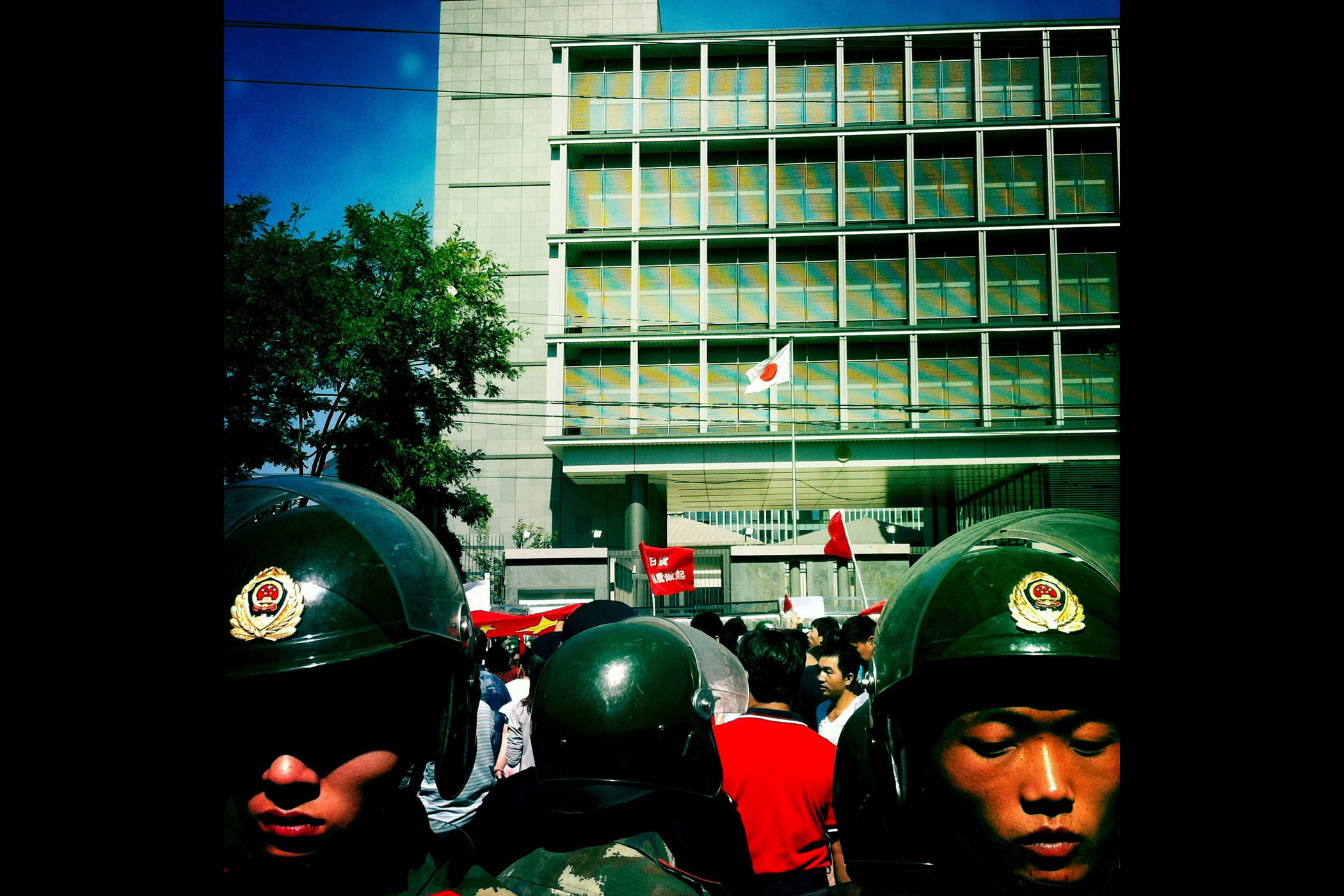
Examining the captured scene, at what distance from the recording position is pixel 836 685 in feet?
19.9

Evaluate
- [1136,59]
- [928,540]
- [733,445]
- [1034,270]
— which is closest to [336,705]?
[1136,59]

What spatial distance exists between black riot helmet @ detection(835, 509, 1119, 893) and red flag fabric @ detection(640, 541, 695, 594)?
46.3 ft

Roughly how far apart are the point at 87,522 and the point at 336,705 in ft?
3.40

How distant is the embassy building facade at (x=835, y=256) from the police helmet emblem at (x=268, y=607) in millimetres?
31539

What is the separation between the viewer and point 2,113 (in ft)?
2.40

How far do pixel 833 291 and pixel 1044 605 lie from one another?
34129 millimetres

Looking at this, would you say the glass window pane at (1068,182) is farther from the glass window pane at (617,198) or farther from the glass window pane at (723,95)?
the glass window pane at (617,198)

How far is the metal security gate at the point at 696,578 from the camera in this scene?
31.3 metres

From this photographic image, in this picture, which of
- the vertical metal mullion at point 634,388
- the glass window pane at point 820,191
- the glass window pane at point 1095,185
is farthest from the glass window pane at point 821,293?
the glass window pane at point 1095,185

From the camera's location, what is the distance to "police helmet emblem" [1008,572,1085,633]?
174 cm

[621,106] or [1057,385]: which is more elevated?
[621,106]

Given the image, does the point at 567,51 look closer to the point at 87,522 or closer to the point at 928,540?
the point at 928,540

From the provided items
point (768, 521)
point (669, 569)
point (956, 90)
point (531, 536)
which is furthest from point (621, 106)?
point (768, 521)

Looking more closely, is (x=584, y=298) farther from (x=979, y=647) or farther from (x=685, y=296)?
(x=979, y=647)
